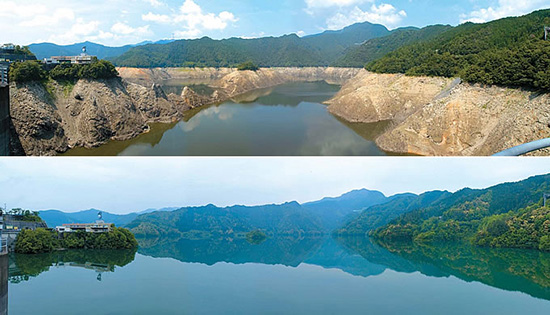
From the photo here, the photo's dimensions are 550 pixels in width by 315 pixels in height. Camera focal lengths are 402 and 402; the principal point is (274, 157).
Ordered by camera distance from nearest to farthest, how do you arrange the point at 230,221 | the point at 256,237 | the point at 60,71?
1. the point at 60,71
2. the point at 256,237
3. the point at 230,221

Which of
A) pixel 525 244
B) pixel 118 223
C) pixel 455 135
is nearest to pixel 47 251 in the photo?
pixel 118 223

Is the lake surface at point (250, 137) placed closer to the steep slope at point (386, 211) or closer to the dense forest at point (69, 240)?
the dense forest at point (69, 240)

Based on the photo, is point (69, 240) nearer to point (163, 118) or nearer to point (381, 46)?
point (163, 118)

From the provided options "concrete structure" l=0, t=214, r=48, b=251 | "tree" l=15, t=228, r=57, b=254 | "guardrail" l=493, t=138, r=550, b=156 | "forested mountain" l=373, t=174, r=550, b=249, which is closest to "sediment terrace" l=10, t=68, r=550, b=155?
"concrete structure" l=0, t=214, r=48, b=251

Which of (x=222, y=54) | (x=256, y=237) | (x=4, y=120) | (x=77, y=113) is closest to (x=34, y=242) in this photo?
(x=77, y=113)

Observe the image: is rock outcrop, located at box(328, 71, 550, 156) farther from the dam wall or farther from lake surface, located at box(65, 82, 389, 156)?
the dam wall

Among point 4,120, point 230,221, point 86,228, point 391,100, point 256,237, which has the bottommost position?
point 256,237

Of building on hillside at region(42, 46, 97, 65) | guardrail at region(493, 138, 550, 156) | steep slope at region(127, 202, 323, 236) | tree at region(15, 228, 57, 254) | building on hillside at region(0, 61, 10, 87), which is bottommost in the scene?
steep slope at region(127, 202, 323, 236)

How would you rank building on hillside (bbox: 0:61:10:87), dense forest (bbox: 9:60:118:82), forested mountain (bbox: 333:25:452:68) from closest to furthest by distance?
building on hillside (bbox: 0:61:10:87), dense forest (bbox: 9:60:118:82), forested mountain (bbox: 333:25:452:68)
